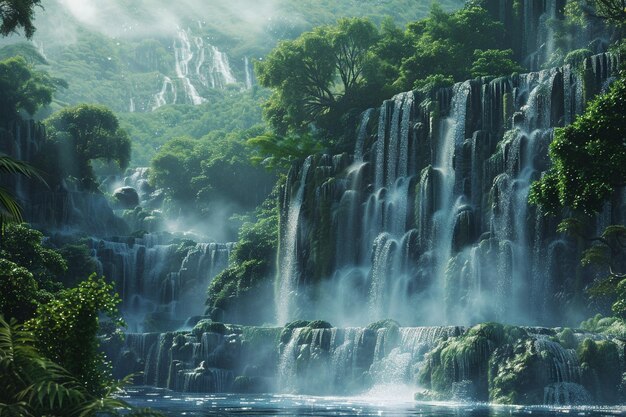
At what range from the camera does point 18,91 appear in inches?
3708

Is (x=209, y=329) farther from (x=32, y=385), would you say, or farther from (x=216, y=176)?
(x=216, y=176)

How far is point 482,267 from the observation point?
2128 inches

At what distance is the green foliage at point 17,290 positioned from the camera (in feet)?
84.4

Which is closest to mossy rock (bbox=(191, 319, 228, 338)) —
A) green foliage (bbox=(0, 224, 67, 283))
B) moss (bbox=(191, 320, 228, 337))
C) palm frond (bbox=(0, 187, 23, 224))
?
moss (bbox=(191, 320, 228, 337))

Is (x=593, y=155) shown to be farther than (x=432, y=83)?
No

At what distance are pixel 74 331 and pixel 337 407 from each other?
20.4m

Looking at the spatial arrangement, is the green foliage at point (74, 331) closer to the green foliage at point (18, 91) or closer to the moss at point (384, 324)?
the moss at point (384, 324)

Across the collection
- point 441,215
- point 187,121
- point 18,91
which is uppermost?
point 187,121

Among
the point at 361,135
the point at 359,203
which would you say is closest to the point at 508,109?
the point at 359,203

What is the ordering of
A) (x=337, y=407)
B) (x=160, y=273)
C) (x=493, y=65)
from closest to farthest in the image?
(x=337, y=407) → (x=493, y=65) → (x=160, y=273)

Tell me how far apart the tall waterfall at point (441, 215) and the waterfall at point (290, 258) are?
9 centimetres

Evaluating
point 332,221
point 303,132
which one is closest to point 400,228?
point 332,221

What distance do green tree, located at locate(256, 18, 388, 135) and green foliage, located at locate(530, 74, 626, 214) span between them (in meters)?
43.7

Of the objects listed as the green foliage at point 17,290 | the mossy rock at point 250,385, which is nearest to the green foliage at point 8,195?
the green foliage at point 17,290
